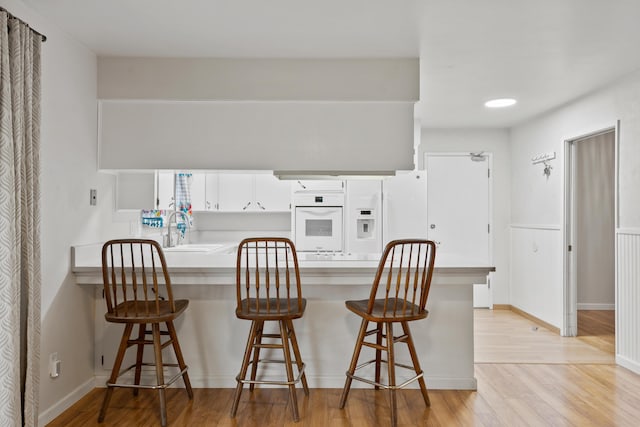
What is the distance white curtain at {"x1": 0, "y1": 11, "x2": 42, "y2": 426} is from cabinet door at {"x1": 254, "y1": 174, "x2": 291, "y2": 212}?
10.2 feet

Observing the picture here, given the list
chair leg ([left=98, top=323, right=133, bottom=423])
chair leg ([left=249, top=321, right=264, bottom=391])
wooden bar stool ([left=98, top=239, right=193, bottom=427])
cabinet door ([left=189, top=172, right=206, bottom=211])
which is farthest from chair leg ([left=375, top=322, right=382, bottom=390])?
cabinet door ([left=189, top=172, right=206, bottom=211])

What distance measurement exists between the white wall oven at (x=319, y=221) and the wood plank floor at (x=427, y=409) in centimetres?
224

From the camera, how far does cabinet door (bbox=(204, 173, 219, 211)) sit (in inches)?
210

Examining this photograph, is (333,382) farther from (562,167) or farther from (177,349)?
(562,167)

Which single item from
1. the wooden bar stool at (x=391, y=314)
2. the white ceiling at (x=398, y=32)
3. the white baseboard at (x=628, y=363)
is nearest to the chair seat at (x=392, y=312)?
the wooden bar stool at (x=391, y=314)

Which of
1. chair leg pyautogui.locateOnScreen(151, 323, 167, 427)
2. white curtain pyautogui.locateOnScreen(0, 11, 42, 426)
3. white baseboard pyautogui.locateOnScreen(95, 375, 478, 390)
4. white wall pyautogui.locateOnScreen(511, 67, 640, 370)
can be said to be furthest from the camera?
white wall pyautogui.locateOnScreen(511, 67, 640, 370)

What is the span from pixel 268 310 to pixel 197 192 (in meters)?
3.01

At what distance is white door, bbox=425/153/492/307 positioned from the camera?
588 centimetres

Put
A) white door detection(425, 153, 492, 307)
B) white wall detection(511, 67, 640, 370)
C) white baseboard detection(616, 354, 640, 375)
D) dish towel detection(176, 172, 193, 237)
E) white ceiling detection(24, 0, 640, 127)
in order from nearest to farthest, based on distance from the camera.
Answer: white ceiling detection(24, 0, 640, 127), white baseboard detection(616, 354, 640, 375), white wall detection(511, 67, 640, 370), dish towel detection(176, 172, 193, 237), white door detection(425, 153, 492, 307)

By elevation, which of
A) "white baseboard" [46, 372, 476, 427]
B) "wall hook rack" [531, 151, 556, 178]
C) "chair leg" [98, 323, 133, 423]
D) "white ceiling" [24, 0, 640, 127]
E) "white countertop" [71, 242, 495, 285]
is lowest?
"white baseboard" [46, 372, 476, 427]

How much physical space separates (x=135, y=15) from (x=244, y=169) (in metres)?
1.22

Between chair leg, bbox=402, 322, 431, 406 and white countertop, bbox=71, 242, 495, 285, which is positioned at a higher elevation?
white countertop, bbox=71, 242, 495, 285

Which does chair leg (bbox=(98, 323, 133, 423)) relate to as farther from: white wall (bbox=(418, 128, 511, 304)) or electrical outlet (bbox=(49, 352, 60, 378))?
white wall (bbox=(418, 128, 511, 304))

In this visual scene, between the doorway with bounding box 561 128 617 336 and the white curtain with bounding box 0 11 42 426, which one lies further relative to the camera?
the doorway with bounding box 561 128 617 336
